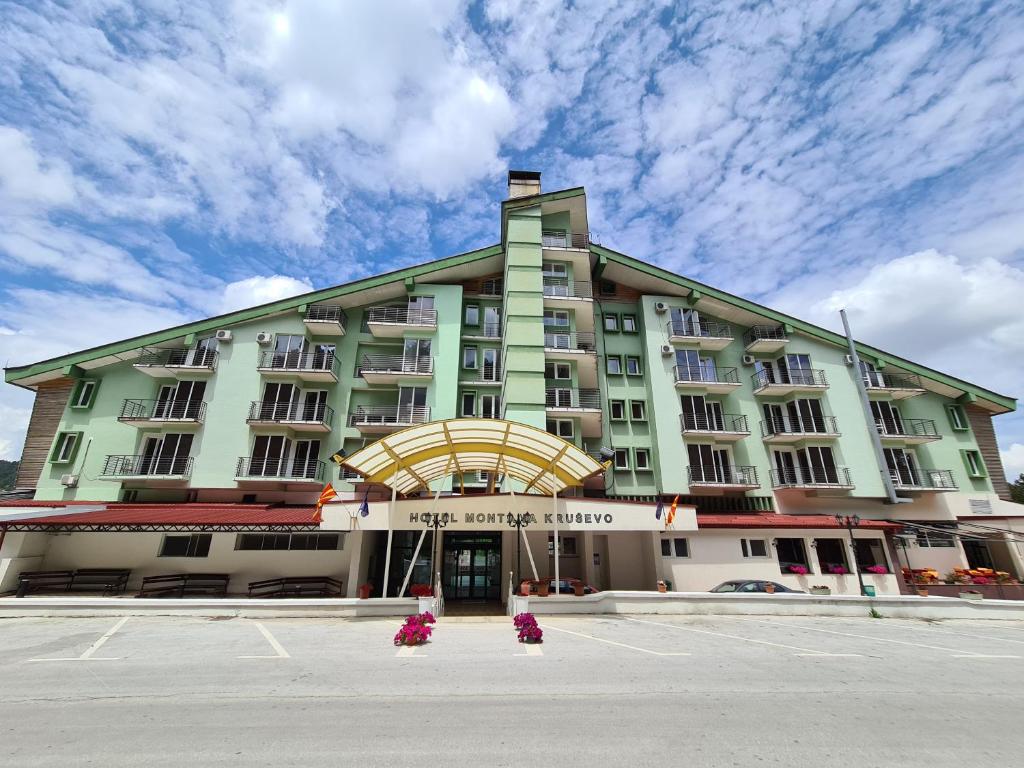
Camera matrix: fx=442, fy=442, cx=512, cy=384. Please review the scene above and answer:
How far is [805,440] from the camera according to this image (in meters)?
27.0

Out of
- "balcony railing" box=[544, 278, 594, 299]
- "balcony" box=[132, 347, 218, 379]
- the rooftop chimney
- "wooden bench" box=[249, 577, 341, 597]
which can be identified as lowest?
"wooden bench" box=[249, 577, 341, 597]

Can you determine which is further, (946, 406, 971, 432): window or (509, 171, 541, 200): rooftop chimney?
(509, 171, 541, 200): rooftop chimney

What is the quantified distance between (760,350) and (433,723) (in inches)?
1185

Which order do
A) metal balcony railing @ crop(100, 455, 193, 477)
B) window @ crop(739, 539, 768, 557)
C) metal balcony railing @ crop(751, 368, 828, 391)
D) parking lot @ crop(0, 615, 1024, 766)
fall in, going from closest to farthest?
1. parking lot @ crop(0, 615, 1024, 766)
2. window @ crop(739, 539, 768, 557)
3. metal balcony railing @ crop(100, 455, 193, 477)
4. metal balcony railing @ crop(751, 368, 828, 391)

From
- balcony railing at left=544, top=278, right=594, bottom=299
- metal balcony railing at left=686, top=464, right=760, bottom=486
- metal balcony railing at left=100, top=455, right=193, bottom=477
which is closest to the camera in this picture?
metal balcony railing at left=100, top=455, right=193, bottom=477

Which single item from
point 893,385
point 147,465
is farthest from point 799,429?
point 147,465

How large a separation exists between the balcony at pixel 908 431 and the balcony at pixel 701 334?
10418 mm

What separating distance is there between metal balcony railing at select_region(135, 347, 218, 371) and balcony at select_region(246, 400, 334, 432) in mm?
3857

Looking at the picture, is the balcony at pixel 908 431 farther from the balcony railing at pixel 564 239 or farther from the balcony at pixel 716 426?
the balcony railing at pixel 564 239

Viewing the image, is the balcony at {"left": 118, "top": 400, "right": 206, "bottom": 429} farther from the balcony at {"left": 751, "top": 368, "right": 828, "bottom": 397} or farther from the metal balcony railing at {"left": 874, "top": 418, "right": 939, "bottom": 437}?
the metal balcony railing at {"left": 874, "top": 418, "right": 939, "bottom": 437}

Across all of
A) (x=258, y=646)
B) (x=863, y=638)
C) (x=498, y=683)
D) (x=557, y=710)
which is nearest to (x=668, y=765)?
(x=557, y=710)

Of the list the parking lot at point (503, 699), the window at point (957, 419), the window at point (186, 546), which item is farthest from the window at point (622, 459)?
the window at point (186, 546)

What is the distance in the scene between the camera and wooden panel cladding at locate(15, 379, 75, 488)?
950 inches

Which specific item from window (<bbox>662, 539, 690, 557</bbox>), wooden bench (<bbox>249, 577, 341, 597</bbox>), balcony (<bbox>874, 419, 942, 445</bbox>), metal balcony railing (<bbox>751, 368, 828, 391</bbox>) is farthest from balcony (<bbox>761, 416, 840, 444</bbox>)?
wooden bench (<bbox>249, 577, 341, 597</bbox>)
